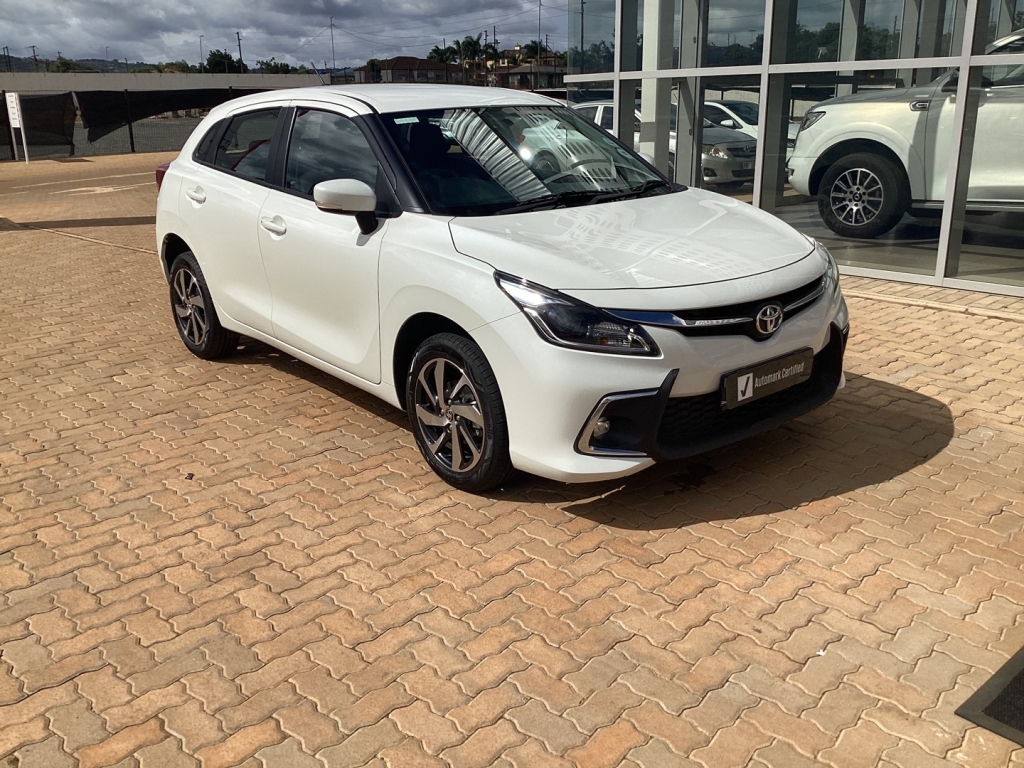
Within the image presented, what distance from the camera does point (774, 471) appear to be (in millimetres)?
4648

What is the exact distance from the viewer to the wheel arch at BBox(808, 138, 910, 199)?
8672mm

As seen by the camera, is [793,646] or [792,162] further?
[792,162]

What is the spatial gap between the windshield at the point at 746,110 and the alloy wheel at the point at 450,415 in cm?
655

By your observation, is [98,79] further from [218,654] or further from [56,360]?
[218,654]

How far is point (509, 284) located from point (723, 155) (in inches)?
277

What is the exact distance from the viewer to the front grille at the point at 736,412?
3.97 m

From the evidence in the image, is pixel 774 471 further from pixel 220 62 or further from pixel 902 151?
pixel 220 62

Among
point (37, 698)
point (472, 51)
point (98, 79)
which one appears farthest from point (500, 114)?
point (472, 51)

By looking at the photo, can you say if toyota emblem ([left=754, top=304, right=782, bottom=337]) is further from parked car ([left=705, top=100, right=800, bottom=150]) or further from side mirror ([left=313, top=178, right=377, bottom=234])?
parked car ([left=705, top=100, right=800, bottom=150])

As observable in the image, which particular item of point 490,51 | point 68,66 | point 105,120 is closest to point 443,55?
point 490,51

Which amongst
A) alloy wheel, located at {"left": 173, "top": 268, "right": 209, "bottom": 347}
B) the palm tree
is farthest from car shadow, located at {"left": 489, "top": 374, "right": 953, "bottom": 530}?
the palm tree

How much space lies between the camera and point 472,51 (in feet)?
404

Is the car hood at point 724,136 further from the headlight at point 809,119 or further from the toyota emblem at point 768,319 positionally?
the toyota emblem at point 768,319

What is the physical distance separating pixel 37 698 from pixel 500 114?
355cm
